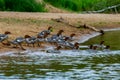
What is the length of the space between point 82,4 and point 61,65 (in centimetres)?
2371

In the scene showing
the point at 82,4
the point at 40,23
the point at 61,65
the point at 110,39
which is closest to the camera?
the point at 61,65

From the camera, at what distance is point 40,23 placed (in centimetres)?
2644

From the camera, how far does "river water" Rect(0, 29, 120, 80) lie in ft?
45.9

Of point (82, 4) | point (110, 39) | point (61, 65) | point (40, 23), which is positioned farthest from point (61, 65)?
point (82, 4)

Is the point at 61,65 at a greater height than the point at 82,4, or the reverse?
the point at 82,4

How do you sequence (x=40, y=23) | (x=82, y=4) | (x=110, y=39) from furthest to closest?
1. (x=82, y=4)
2. (x=40, y=23)
3. (x=110, y=39)

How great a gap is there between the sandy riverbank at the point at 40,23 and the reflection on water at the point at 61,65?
1726 mm

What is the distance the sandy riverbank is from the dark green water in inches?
33.5

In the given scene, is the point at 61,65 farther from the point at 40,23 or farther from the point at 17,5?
the point at 17,5

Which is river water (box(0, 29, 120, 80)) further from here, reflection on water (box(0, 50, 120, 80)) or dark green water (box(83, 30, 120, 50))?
dark green water (box(83, 30, 120, 50))

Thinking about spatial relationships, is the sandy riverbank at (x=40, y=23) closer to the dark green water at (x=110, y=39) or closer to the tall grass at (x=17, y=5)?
the dark green water at (x=110, y=39)

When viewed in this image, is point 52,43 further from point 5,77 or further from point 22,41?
point 5,77

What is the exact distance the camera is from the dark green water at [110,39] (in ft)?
72.7

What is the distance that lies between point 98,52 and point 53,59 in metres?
2.92
